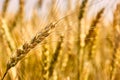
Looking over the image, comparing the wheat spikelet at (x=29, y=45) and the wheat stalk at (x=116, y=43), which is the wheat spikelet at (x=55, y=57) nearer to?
the wheat stalk at (x=116, y=43)

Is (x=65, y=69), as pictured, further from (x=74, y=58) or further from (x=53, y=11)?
(x=53, y=11)

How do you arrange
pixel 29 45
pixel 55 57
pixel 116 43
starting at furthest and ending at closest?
1. pixel 116 43
2. pixel 55 57
3. pixel 29 45

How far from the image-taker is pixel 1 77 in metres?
0.93

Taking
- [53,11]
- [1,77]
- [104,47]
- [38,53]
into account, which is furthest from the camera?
[104,47]

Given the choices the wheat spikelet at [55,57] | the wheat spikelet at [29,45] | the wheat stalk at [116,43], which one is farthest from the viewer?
the wheat stalk at [116,43]

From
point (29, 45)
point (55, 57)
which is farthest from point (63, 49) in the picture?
point (29, 45)

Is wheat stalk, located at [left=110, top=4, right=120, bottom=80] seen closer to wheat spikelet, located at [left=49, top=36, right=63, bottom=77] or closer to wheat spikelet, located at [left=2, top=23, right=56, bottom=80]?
wheat spikelet, located at [left=49, top=36, right=63, bottom=77]

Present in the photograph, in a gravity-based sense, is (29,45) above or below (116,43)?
above

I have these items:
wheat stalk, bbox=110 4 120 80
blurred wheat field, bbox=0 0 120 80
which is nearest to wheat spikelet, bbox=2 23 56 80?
blurred wheat field, bbox=0 0 120 80

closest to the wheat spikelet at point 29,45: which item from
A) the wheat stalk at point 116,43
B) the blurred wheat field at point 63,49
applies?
the blurred wheat field at point 63,49

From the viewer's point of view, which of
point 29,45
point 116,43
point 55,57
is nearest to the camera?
point 29,45

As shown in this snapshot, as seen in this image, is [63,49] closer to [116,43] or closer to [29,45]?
[116,43]

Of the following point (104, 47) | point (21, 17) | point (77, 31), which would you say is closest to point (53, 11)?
point (77, 31)

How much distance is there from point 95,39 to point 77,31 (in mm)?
85
